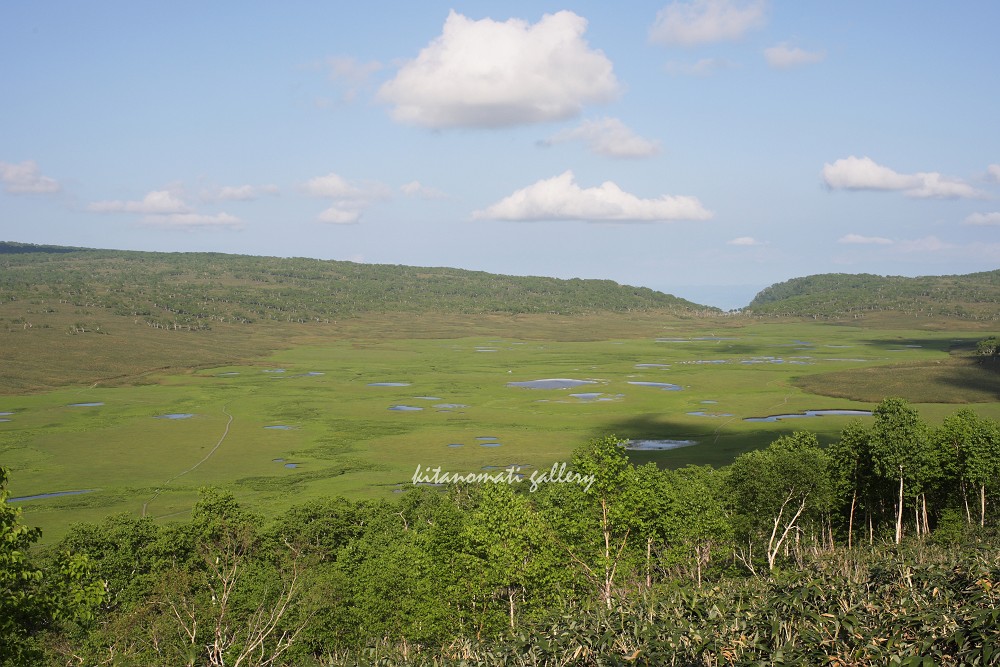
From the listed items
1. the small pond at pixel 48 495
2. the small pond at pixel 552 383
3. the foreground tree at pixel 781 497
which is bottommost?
the small pond at pixel 48 495

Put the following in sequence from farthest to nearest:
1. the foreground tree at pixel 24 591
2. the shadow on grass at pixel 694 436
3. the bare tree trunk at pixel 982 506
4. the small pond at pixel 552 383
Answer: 1. the small pond at pixel 552 383
2. the shadow on grass at pixel 694 436
3. the bare tree trunk at pixel 982 506
4. the foreground tree at pixel 24 591

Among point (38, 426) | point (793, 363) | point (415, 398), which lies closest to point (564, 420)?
point (415, 398)

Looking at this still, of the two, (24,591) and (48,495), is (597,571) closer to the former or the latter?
(24,591)

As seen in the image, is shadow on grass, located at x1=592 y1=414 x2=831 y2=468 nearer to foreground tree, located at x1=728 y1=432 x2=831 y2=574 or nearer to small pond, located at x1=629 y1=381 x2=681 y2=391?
foreground tree, located at x1=728 y1=432 x2=831 y2=574

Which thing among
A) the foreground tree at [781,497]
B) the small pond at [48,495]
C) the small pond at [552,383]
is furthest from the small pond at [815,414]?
the small pond at [48,495]

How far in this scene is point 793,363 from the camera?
199750mm

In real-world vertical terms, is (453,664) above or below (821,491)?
above

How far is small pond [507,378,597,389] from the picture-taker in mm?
165875

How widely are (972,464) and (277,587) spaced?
154ft

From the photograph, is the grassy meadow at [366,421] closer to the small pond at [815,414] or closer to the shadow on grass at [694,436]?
the shadow on grass at [694,436]

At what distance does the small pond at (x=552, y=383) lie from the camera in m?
166

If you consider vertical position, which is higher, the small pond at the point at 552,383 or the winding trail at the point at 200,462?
the small pond at the point at 552,383

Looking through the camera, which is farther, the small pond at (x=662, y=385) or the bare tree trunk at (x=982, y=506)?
the small pond at (x=662, y=385)

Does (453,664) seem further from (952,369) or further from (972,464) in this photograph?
(952,369)
